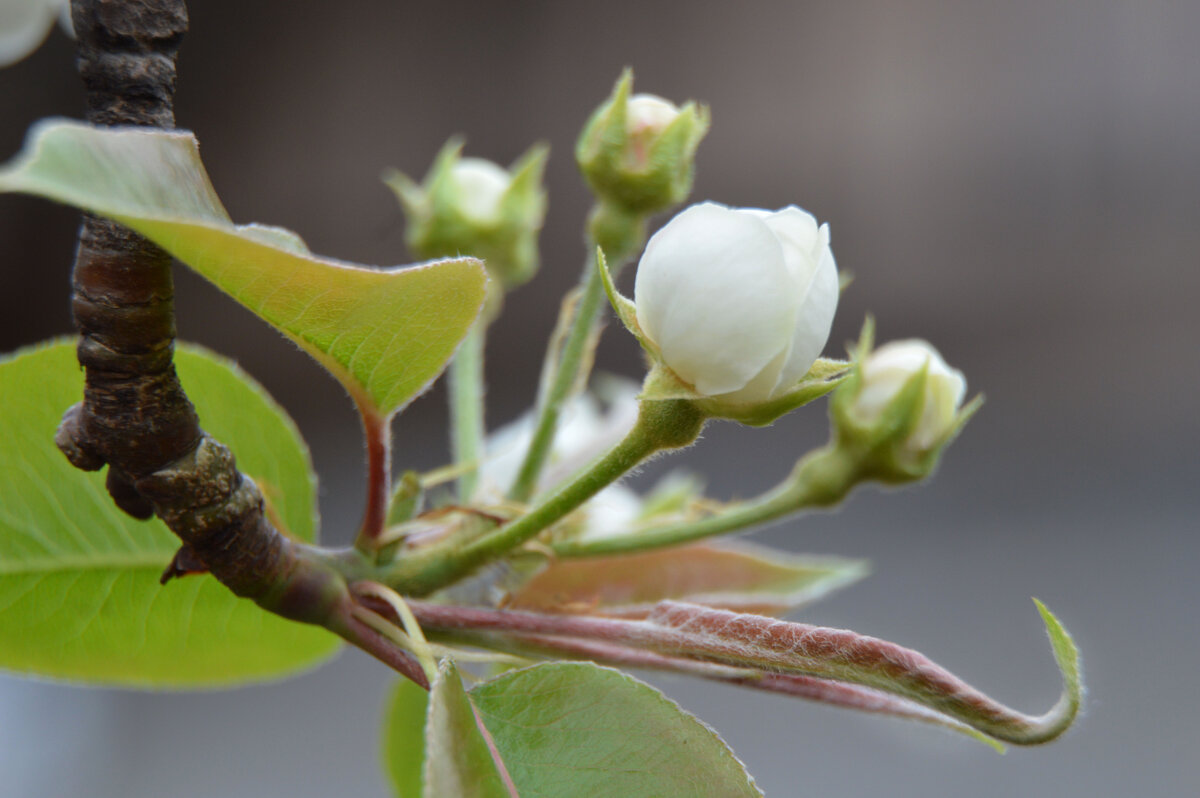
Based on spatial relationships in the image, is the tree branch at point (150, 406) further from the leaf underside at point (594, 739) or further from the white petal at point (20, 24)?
the white petal at point (20, 24)

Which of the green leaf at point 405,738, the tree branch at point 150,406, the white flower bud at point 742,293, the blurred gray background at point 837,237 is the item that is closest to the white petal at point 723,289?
the white flower bud at point 742,293

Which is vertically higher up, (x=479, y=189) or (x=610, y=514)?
(x=479, y=189)

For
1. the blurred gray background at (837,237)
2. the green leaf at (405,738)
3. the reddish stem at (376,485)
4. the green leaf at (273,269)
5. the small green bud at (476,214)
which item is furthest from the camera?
the blurred gray background at (837,237)

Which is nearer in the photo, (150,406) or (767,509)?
(150,406)

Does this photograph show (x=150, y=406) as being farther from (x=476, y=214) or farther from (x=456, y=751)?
(x=476, y=214)

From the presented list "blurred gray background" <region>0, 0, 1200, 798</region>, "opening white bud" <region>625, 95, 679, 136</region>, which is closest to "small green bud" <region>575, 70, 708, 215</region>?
"opening white bud" <region>625, 95, 679, 136</region>

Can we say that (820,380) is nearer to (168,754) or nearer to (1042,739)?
(1042,739)

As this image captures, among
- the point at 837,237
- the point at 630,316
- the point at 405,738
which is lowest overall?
the point at 837,237

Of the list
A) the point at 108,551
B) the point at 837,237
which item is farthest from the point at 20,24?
the point at 837,237
